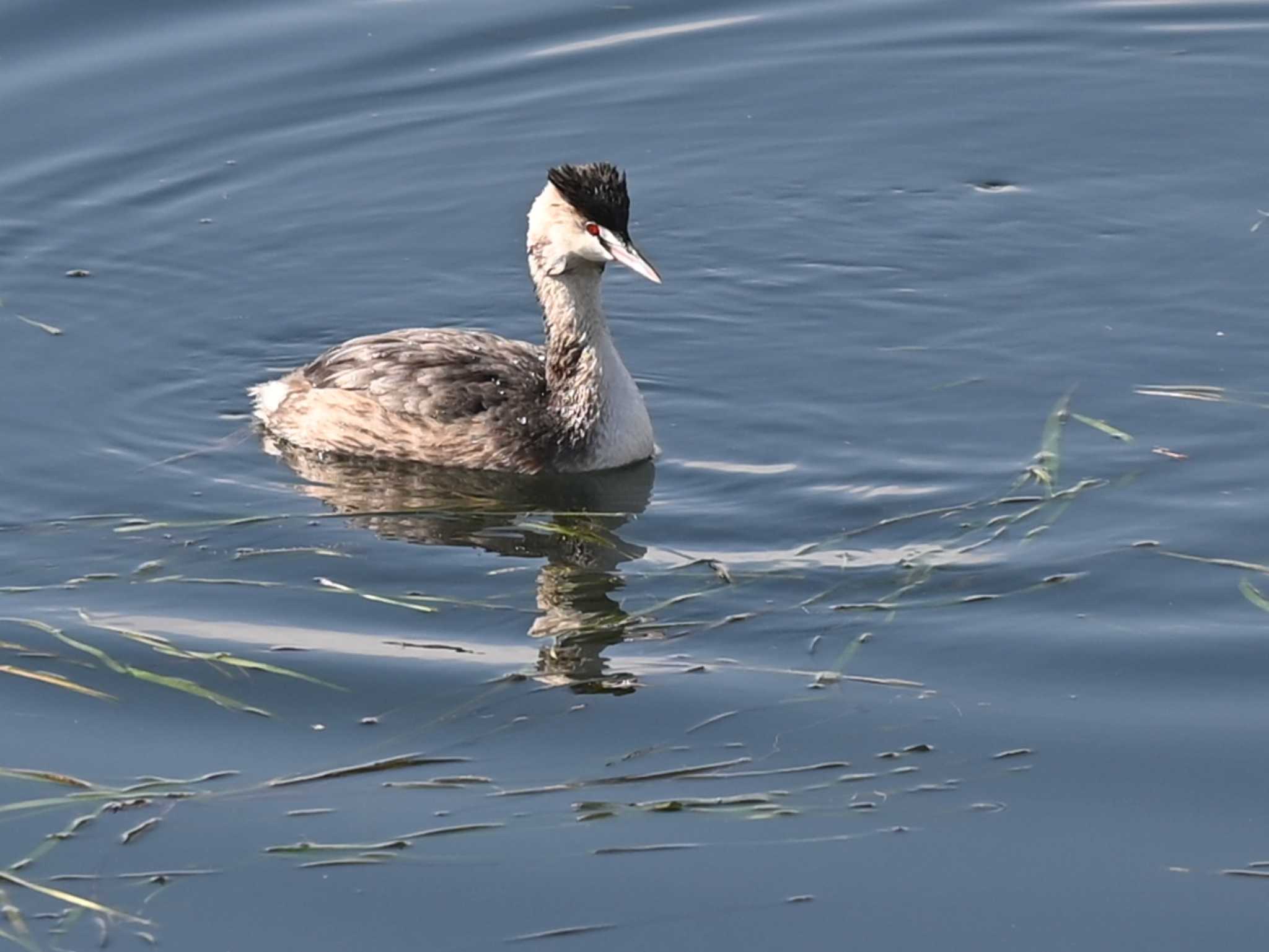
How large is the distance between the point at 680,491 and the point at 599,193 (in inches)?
49.8

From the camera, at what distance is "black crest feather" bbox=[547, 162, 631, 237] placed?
9.96 m

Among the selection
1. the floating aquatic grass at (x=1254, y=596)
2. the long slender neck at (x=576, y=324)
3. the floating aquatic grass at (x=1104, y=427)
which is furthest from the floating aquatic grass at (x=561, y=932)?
the floating aquatic grass at (x=1104, y=427)

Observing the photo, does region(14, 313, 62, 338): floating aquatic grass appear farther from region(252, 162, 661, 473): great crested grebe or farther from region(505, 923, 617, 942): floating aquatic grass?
region(505, 923, 617, 942): floating aquatic grass

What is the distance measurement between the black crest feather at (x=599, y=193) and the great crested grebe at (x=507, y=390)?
0.01 m

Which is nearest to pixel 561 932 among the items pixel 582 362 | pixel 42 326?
pixel 582 362

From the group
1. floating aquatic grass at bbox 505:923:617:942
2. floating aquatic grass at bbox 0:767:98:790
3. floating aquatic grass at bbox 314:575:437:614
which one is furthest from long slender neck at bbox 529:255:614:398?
floating aquatic grass at bbox 505:923:617:942

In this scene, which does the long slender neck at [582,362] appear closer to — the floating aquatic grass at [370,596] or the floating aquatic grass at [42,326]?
the floating aquatic grass at [370,596]

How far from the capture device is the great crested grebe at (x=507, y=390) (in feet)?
34.2

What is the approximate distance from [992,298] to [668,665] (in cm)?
398

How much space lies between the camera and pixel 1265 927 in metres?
6.68

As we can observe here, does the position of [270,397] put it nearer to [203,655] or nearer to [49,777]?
[203,655]

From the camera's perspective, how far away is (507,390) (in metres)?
10.7

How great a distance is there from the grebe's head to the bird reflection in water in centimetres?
93

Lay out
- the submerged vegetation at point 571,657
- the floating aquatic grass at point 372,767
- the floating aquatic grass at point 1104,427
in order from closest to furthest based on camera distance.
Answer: the submerged vegetation at point 571,657 → the floating aquatic grass at point 372,767 → the floating aquatic grass at point 1104,427
